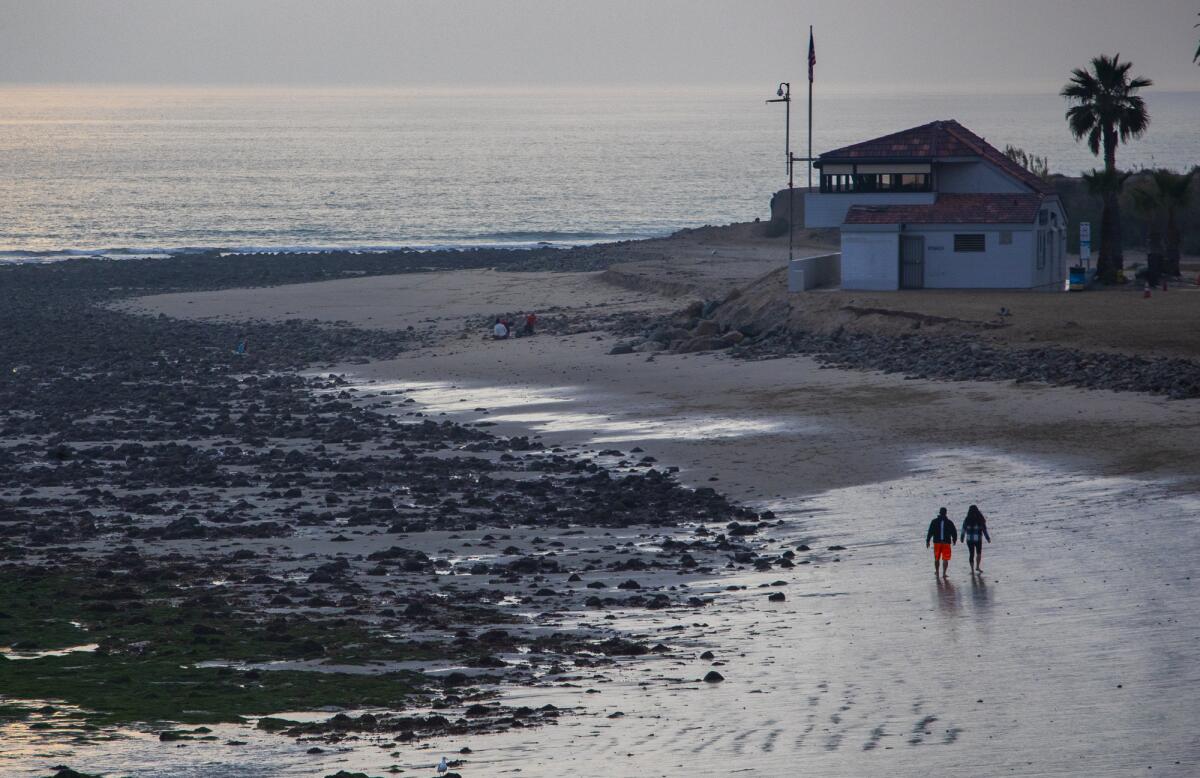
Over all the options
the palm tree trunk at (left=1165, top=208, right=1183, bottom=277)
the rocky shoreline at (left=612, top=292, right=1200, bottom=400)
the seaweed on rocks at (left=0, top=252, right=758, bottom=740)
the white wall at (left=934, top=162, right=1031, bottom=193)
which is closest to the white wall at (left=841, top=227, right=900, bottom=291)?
the white wall at (left=934, top=162, right=1031, bottom=193)

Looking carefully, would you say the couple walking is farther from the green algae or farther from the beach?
the green algae

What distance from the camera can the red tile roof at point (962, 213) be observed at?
4544 cm

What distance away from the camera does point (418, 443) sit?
32312 mm

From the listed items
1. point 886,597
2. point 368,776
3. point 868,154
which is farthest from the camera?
point 868,154

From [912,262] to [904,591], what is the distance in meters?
28.2

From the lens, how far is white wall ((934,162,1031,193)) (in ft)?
155

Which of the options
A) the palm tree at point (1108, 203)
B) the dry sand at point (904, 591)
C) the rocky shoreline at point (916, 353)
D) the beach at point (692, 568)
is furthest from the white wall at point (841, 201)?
the dry sand at point (904, 591)

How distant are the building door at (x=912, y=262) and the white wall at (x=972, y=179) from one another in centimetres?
247

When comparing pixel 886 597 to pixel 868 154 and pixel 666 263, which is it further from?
pixel 666 263

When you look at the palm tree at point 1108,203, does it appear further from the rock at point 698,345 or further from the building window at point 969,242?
the rock at point 698,345

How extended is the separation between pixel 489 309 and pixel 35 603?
124 ft

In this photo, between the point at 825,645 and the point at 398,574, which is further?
the point at 398,574

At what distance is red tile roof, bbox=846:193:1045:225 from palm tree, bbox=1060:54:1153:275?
3.07m

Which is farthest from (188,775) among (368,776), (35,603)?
(35,603)
